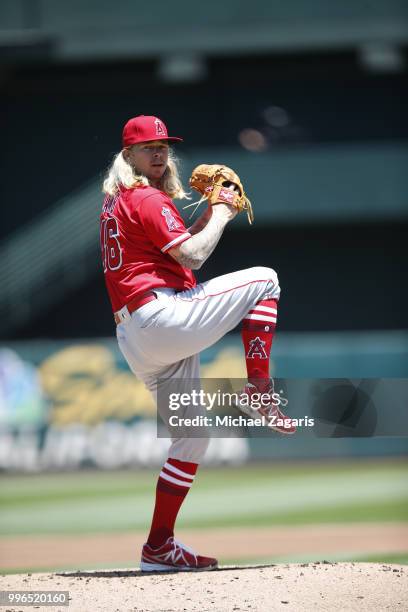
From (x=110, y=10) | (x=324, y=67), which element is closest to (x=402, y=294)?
(x=324, y=67)

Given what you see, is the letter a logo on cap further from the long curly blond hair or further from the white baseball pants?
the white baseball pants

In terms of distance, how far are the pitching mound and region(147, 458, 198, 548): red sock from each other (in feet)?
0.70

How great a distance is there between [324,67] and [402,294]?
13.1 ft

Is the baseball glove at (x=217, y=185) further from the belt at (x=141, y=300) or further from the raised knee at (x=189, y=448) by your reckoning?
the raised knee at (x=189, y=448)

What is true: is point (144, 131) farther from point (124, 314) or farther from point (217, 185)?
point (124, 314)

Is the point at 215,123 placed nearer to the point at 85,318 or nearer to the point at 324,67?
the point at 324,67

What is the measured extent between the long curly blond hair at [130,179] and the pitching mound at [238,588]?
5.45ft

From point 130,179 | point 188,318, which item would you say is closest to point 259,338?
point 188,318

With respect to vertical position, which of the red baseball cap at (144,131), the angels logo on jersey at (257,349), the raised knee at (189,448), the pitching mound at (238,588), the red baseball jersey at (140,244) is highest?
the red baseball cap at (144,131)

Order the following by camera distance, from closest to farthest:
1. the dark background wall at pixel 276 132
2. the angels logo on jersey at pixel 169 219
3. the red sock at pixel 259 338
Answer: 1. the angels logo on jersey at pixel 169 219
2. the red sock at pixel 259 338
3. the dark background wall at pixel 276 132

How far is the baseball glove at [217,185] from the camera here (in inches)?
177

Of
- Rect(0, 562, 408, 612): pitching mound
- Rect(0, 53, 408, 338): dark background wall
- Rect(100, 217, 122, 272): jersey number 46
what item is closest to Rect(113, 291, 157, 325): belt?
Rect(100, 217, 122, 272): jersey number 46

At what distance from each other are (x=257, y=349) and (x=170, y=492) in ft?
2.64

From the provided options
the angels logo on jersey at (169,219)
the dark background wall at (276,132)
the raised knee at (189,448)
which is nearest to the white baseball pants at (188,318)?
the raised knee at (189,448)
